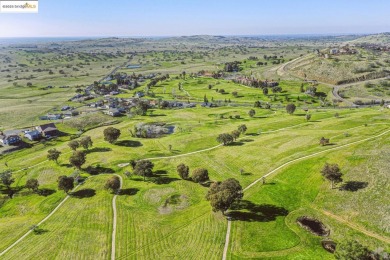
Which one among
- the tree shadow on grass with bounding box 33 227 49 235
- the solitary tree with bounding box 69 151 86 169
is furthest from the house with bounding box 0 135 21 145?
the tree shadow on grass with bounding box 33 227 49 235

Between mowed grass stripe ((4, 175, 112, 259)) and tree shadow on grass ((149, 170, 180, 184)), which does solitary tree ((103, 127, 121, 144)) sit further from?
mowed grass stripe ((4, 175, 112, 259))

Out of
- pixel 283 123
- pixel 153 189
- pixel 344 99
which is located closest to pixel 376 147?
pixel 283 123

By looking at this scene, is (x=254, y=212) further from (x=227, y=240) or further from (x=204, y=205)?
(x=204, y=205)

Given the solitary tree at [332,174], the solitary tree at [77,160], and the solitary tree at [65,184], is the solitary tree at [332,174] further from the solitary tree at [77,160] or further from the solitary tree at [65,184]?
the solitary tree at [77,160]

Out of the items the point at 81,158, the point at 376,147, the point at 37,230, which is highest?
the point at 376,147

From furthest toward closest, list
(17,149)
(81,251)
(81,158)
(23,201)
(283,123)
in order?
(283,123)
(17,149)
(81,158)
(23,201)
(81,251)

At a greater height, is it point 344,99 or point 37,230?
point 344,99

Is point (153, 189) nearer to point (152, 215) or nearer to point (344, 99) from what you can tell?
point (152, 215)

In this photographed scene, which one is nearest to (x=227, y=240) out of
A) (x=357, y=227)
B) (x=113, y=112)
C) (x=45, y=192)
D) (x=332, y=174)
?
(x=357, y=227)
